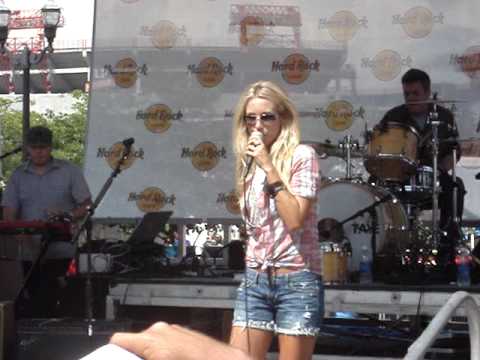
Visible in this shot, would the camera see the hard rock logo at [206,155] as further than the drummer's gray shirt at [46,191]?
Yes

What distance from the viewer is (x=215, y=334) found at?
271 inches

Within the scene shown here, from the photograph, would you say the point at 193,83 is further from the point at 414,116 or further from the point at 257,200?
the point at 257,200

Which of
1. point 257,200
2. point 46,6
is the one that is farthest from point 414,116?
point 46,6

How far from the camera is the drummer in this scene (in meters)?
7.81

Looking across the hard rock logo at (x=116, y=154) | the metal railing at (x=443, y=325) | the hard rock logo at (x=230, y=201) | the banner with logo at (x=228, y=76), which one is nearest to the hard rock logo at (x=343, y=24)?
the banner with logo at (x=228, y=76)

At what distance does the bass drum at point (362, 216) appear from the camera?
7.17 meters

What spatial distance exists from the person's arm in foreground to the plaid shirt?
2534 millimetres

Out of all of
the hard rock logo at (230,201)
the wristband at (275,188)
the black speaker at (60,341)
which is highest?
the hard rock logo at (230,201)

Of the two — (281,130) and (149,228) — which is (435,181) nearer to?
(149,228)

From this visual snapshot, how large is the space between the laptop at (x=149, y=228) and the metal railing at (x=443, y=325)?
4.77m

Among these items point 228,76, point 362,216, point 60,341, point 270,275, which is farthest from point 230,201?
point 270,275

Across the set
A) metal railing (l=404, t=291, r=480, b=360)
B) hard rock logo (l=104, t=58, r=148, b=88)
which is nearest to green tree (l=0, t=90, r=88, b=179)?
hard rock logo (l=104, t=58, r=148, b=88)

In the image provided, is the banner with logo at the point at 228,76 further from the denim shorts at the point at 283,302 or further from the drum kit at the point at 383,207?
the denim shorts at the point at 283,302

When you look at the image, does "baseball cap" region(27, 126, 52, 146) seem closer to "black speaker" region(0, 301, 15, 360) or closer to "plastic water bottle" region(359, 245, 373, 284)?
"black speaker" region(0, 301, 15, 360)
